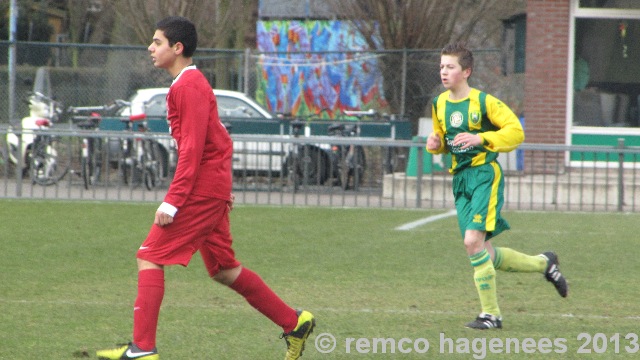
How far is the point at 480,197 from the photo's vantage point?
7.09 metres

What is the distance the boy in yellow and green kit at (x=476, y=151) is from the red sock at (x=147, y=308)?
2147 millimetres

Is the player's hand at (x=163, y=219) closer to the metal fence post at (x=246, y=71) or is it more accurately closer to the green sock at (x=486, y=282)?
the green sock at (x=486, y=282)

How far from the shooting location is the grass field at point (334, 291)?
6.48 meters

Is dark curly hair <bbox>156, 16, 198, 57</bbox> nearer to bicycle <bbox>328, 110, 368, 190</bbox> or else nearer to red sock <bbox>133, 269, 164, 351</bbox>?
red sock <bbox>133, 269, 164, 351</bbox>

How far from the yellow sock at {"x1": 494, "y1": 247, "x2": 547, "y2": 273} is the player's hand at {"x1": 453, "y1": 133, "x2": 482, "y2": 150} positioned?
0.90 metres

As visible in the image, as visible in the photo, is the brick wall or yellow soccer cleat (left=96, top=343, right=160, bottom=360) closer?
yellow soccer cleat (left=96, top=343, right=160, bottom=360)

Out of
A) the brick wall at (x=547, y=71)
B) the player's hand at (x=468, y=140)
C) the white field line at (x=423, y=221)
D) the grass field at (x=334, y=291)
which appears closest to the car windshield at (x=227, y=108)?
the brick wall at (x=547, y=71)

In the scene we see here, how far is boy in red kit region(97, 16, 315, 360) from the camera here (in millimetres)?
5586

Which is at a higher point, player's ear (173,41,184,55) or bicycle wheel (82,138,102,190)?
player's ear (173,41,184,55)

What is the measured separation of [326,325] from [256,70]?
55.1 ft

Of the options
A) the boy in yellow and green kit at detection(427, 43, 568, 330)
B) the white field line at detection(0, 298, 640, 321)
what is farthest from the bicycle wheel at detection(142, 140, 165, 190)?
the boy in yellow and green kit at detection(427, 43, 568, 330)

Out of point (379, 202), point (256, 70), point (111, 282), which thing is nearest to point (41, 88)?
point (256, 70)

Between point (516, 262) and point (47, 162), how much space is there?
35.0 feet

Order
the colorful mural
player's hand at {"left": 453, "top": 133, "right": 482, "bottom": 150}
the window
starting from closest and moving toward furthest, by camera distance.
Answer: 1. player's hand at {"left": 453, "top": 133, "right": 482, "bottom": 150}
2. the window
3. the colorful mural
